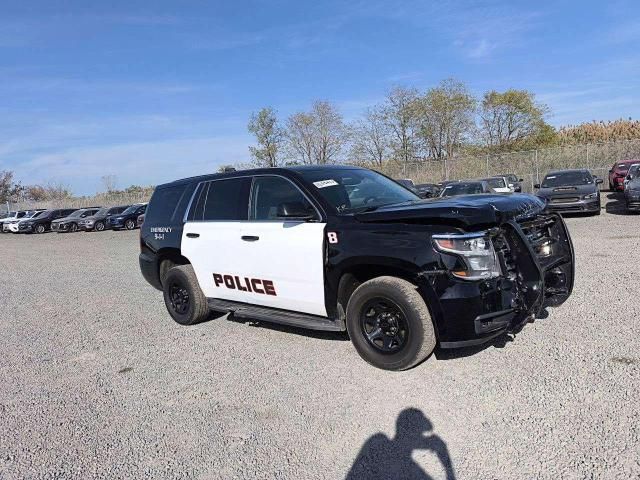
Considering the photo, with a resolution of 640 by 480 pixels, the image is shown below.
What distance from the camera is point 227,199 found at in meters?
5.77

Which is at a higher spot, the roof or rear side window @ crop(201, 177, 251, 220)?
the roof

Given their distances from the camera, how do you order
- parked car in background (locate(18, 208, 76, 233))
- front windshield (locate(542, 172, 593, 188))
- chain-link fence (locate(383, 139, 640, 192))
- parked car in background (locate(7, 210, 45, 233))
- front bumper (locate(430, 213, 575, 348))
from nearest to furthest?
front bumper (locate(430, 213, 575, 348))
front windshield (locate(542, 172, 593, 188))
chain-link fence (locate(383, 139, 640, 192))
parked car in background (locate(18, 208, 76, 233))
parked car in background (locate(7, 210, 45, 233))

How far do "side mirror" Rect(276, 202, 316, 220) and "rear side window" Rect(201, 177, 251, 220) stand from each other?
82 cm

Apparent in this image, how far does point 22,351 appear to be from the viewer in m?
5.96

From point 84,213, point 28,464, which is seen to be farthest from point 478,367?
point 84,213

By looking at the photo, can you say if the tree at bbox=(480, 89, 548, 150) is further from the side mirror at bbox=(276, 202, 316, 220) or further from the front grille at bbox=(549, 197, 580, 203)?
the side mirror at bbox=(276, 202, 316, 220)

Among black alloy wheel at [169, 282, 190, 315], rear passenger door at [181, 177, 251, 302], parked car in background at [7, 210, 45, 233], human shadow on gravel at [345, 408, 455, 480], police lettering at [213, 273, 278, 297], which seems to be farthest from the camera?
parked car in background at [7, 210, 45, 233]

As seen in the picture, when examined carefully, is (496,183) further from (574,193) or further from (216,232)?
(216,232)

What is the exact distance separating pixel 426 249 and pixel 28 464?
3.16 metres

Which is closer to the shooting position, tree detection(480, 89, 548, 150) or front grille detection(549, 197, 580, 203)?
front grille detection(549, 197, 580, 203)

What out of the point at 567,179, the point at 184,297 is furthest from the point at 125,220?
the point at 184,297

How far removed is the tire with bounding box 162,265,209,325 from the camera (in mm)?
6109

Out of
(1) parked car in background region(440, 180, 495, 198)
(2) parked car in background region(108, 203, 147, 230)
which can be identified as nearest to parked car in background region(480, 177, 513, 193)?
(1) parked car in background region(440, 180, 495, 198)

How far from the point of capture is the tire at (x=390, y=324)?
402 centimetres
